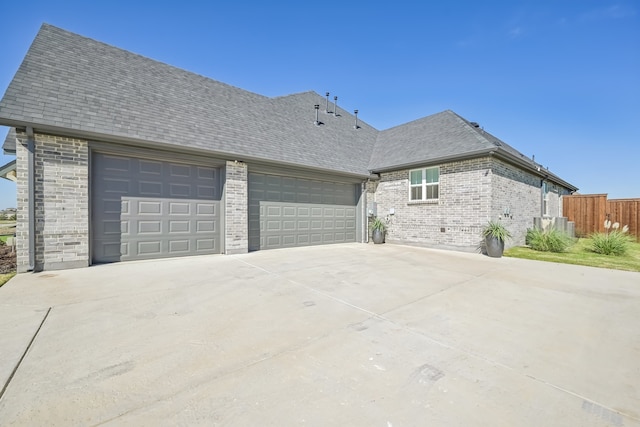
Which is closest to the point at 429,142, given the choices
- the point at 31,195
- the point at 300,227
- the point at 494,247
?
the point at 494,247

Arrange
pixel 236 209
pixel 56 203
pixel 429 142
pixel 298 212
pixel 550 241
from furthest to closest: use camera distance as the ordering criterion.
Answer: pixel 429 142, pixel 298 212, pixel 550 241, pixel 236 209, pixel 56 203

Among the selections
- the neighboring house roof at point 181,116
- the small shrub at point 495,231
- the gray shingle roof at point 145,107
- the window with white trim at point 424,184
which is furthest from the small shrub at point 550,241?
the gray shingle roof at point 145,107

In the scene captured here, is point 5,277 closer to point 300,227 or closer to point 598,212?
point 300,227

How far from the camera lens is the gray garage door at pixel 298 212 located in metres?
9.41

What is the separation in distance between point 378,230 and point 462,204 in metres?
3.59

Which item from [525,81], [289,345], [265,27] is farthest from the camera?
[525,81]

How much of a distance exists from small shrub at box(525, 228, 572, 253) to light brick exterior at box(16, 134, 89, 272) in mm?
14680

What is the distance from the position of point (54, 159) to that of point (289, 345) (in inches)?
289

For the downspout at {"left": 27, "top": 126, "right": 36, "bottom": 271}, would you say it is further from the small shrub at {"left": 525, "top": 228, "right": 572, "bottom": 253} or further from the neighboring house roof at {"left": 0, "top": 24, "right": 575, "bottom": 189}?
the small shrub at {"left": 525, "top": 228, "right": 572, "bottom": 253}

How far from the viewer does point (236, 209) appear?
861 centimetres

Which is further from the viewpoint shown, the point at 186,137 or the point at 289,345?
the point at 186,137

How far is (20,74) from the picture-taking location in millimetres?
6223

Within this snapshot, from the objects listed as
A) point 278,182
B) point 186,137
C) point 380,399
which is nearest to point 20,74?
point 186,137

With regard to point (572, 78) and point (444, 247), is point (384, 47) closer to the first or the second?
point (572, 78)
